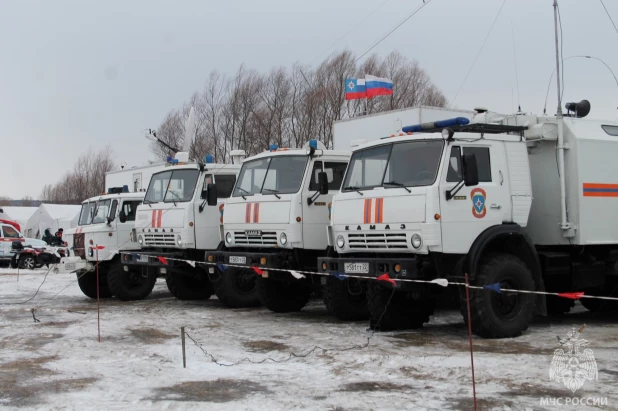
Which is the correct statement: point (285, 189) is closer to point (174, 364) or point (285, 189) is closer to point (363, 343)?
point (363, 343)

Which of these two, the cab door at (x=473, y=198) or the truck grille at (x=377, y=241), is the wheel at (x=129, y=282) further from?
the cab door at (x=473, y=198)

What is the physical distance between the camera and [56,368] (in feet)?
27.2

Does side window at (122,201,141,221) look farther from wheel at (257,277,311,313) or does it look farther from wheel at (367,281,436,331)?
wheel at (367,281,436,331)

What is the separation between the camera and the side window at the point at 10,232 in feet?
107

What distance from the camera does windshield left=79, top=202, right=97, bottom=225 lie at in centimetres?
1725

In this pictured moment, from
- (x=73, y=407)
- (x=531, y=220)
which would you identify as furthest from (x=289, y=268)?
(x=73, y=407)

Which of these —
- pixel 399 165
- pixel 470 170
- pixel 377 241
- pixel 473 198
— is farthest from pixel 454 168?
pixel 377 241

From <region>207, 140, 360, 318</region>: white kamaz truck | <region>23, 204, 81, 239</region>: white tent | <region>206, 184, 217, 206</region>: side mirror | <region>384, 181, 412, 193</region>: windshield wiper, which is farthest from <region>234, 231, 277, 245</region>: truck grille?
<region>23, 204, 81, 239</region>: white tent

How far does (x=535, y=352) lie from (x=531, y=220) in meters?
3.07

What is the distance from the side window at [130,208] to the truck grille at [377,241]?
7.93 meters

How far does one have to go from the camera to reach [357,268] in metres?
10.2

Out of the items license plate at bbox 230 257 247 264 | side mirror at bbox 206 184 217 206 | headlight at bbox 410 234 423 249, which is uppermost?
side mirror at bbox 206 184 217 206

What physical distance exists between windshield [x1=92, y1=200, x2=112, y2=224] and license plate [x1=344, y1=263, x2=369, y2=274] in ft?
27.3

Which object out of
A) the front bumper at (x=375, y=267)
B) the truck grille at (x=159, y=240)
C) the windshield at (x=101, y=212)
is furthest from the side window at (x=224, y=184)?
the front bumper at (x=375, y=267)
